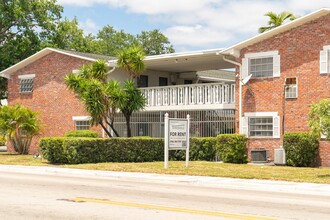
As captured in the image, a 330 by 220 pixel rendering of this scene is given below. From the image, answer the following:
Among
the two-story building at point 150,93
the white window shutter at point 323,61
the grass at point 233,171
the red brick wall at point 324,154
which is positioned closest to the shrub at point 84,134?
the two-story building at point 150,93

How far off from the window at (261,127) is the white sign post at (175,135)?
499cm

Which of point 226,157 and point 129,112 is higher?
point 129,112

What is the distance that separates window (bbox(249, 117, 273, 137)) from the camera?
27.0 metres

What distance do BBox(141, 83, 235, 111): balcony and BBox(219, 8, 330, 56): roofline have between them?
6.36 ft

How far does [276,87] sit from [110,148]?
27.0 ft

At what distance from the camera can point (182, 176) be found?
20203mm

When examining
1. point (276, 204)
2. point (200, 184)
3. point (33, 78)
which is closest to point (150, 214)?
point (276, 204)

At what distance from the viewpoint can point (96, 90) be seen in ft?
92.5

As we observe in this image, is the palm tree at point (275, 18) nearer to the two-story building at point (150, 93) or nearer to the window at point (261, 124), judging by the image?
the two-story building at point (150, 93)

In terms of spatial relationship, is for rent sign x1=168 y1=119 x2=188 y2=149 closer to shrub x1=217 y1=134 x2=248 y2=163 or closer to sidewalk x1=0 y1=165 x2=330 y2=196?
sidewalk x1=0 y1=165 x2=330 y2=196

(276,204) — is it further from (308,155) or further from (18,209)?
(308,155)

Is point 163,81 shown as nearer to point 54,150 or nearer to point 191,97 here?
point 191,97

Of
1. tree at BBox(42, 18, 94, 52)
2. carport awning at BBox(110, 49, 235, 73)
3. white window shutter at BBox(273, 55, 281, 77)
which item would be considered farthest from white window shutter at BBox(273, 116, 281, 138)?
tree at BBox(42, 18, 94, 52)

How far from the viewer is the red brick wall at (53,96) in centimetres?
3488
